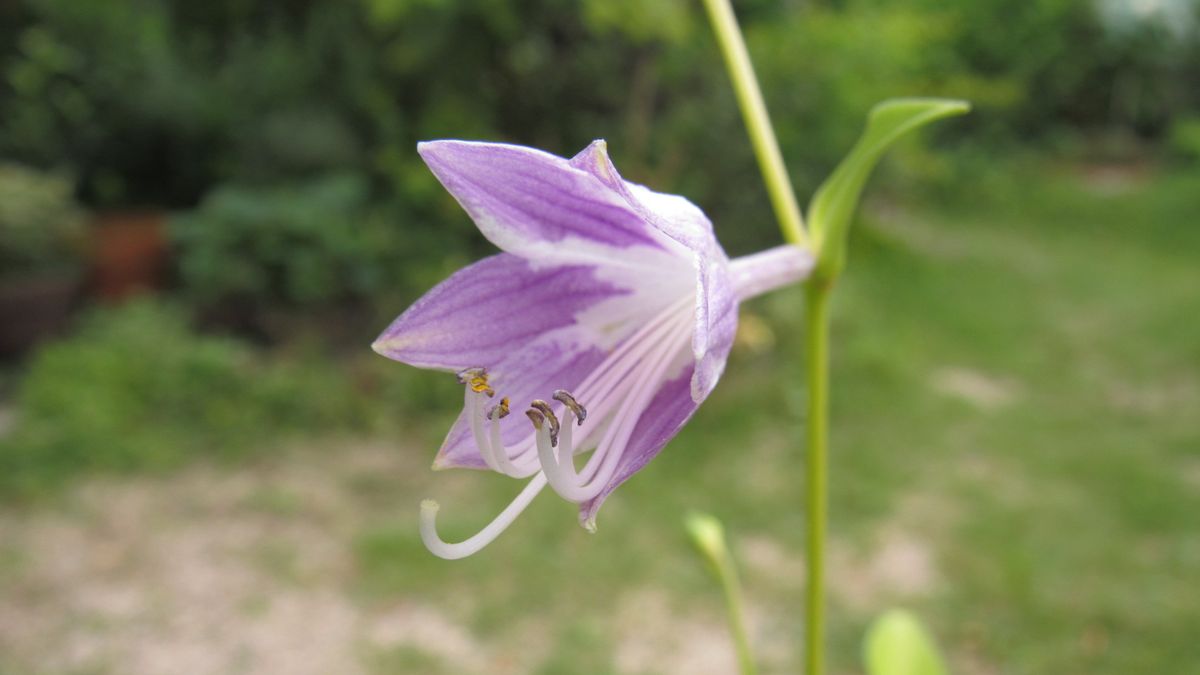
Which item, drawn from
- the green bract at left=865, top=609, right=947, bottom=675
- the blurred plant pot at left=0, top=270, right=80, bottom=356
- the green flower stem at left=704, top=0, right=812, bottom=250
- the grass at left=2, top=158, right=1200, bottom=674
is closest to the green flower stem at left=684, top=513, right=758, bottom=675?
the green bract at left=865, top=609, right=947, bottom=675

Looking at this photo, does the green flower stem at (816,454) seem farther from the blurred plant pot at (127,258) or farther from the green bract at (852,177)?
the blurred plant pot at (127,258)

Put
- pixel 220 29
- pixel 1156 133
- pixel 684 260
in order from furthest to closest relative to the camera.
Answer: pixel 1156 133, pixel 220 29, pixel 684 260

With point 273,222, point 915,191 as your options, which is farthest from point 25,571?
point 915,191

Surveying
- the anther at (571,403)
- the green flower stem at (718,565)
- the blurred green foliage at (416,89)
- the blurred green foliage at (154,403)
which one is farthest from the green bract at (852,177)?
the blurred green foliage at (154,403)

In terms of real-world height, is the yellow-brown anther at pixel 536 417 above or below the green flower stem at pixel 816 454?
above

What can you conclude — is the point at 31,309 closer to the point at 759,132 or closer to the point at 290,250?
the point at 290,250

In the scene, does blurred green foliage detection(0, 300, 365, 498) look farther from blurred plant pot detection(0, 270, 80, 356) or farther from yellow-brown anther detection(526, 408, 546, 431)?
yellow-brown anther detection(526, 408, 546, 431)

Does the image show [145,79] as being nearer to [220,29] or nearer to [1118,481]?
[220,29]

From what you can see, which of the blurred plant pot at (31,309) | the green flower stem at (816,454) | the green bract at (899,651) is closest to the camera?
the green flower stem at (816,454)
